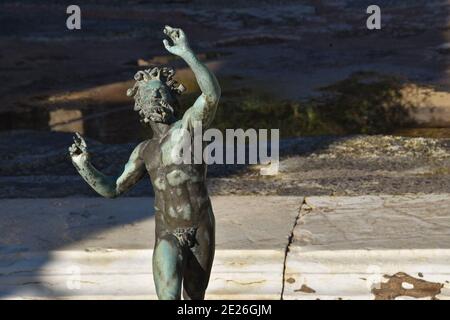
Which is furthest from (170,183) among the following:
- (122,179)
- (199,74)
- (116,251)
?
→ (116,251)

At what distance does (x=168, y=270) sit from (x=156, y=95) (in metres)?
0.67

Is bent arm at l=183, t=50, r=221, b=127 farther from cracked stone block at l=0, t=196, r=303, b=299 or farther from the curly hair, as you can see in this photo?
cracked stone block at l=0, t=196, r=303, b=299

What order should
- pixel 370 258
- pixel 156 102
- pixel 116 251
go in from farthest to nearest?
pixel 116 251 → pixel 370 258 → pixel 156 102

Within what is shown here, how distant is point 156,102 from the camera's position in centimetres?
461

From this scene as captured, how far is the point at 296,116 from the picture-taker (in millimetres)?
10828

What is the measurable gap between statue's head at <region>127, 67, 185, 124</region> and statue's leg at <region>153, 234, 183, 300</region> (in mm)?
494

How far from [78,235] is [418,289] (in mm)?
2028

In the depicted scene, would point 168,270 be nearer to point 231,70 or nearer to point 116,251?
point 116,251

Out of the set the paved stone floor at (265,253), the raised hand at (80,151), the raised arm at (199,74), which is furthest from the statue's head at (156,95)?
the paved stone floor at (265,253)

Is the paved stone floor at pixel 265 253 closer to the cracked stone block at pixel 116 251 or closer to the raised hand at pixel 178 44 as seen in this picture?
the cracked stone block at pixel 116 251

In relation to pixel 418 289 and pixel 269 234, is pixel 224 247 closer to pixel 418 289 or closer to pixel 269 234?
pixel 269 234

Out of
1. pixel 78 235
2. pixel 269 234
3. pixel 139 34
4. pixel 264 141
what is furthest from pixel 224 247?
pixel 139 34

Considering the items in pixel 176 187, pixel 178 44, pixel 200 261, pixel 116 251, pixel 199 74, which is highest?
pixel 178 44

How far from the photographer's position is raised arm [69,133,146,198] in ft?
15.3
